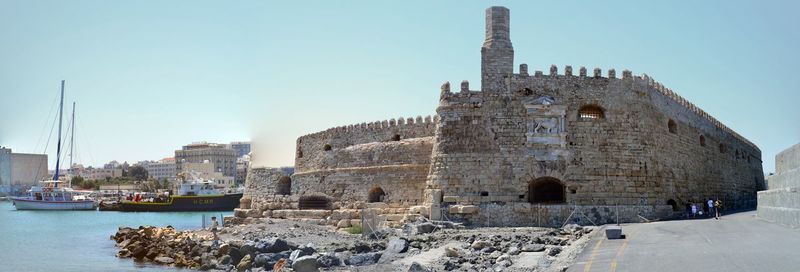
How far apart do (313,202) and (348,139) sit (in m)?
3.36

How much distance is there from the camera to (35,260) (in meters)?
30.2

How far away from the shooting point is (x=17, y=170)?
153m

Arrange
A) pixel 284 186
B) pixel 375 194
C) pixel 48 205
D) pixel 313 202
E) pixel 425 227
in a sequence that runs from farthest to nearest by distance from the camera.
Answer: pixel 48 205 → pixel 284 186 → pixel 313 202 → pixel 375 194 → pixel 425 227

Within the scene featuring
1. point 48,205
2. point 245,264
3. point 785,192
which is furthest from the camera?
point 48,205

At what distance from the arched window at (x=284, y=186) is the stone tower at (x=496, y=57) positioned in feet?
45.8

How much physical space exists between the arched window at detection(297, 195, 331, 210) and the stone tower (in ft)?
33.3

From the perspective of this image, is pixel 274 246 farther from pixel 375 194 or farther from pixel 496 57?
pixel 496 57

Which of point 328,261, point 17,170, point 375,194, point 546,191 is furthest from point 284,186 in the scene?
point 17,170

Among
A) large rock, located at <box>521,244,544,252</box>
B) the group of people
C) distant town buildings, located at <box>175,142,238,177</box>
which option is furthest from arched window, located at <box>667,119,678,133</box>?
distant town buildings, located at <box>175,142,238,177</box>

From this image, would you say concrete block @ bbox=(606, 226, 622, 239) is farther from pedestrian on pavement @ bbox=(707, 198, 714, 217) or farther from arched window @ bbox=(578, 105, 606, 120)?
pedestrian on pavement @ bbox=(707, 198, 714, 217)

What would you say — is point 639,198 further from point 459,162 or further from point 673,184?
point 459,162

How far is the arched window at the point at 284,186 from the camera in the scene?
121 ft

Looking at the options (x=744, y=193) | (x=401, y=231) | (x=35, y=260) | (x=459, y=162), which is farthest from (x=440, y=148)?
(x=744, y=193)

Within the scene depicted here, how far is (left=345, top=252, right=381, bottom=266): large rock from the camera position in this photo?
19953 mm
